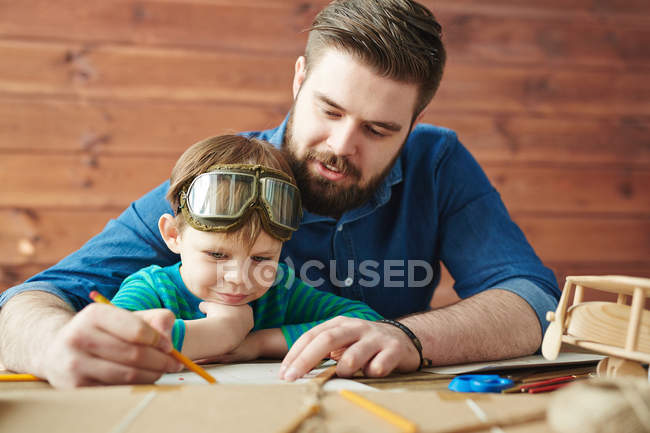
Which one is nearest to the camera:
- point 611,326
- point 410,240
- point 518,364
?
point 611,326

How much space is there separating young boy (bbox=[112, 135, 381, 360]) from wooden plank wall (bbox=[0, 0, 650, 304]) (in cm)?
148

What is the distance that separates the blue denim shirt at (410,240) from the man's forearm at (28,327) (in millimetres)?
262

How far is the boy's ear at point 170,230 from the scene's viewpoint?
48.1 inches

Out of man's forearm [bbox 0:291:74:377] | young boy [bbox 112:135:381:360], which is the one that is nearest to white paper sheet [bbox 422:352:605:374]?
young boy [bbox 112:135:381:360]

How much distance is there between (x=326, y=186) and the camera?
1421mm

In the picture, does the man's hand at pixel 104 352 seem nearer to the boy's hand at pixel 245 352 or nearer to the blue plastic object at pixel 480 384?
the boy's hand at pixel 245 352

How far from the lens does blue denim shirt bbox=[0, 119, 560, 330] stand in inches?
55.4

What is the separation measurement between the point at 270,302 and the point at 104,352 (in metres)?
0.52

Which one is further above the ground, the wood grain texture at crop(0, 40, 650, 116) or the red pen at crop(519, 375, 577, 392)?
the wood grain texture at crop(0, 40, 650, 116)

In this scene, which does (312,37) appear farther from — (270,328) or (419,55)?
(270,328)

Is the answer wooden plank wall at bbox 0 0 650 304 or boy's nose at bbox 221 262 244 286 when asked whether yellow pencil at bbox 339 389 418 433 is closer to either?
boy's nose at bbox 221 262 244 286

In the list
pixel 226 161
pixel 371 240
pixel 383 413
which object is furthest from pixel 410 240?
pixel 383 413

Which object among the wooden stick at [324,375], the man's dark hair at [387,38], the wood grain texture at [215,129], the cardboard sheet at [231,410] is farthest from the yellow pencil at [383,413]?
the wood grain texture at [215,129]

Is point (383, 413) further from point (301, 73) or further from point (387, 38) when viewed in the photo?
point (301, 73)
